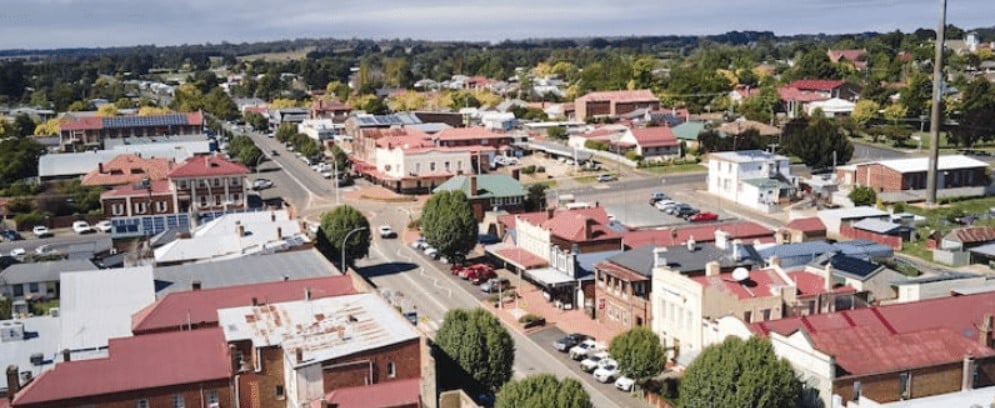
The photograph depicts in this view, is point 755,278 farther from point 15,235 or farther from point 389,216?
point 15,235

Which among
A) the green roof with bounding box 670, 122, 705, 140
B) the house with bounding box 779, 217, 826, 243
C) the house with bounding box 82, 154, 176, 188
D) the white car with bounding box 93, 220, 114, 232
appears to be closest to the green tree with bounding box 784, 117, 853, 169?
the green roof with bounding box 670, 122, 705, 140

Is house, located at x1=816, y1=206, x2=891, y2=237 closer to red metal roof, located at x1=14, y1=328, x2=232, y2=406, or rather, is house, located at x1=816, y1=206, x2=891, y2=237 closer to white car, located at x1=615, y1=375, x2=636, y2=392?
white car, located at x1=615, y1=375, x2=636, y2=392

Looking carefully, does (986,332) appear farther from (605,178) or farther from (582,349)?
(605,178)

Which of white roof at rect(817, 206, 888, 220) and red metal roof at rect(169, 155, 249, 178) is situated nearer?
white roof at rect(817, 206, 888, 220)

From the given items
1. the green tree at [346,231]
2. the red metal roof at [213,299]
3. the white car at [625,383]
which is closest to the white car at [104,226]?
the green tree at [346,231]

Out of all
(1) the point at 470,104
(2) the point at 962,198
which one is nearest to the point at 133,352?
(2) the point at 962,198

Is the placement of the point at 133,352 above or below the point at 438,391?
above

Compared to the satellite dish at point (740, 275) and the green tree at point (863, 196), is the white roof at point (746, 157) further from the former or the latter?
the satellite dish at point (740, 275)
